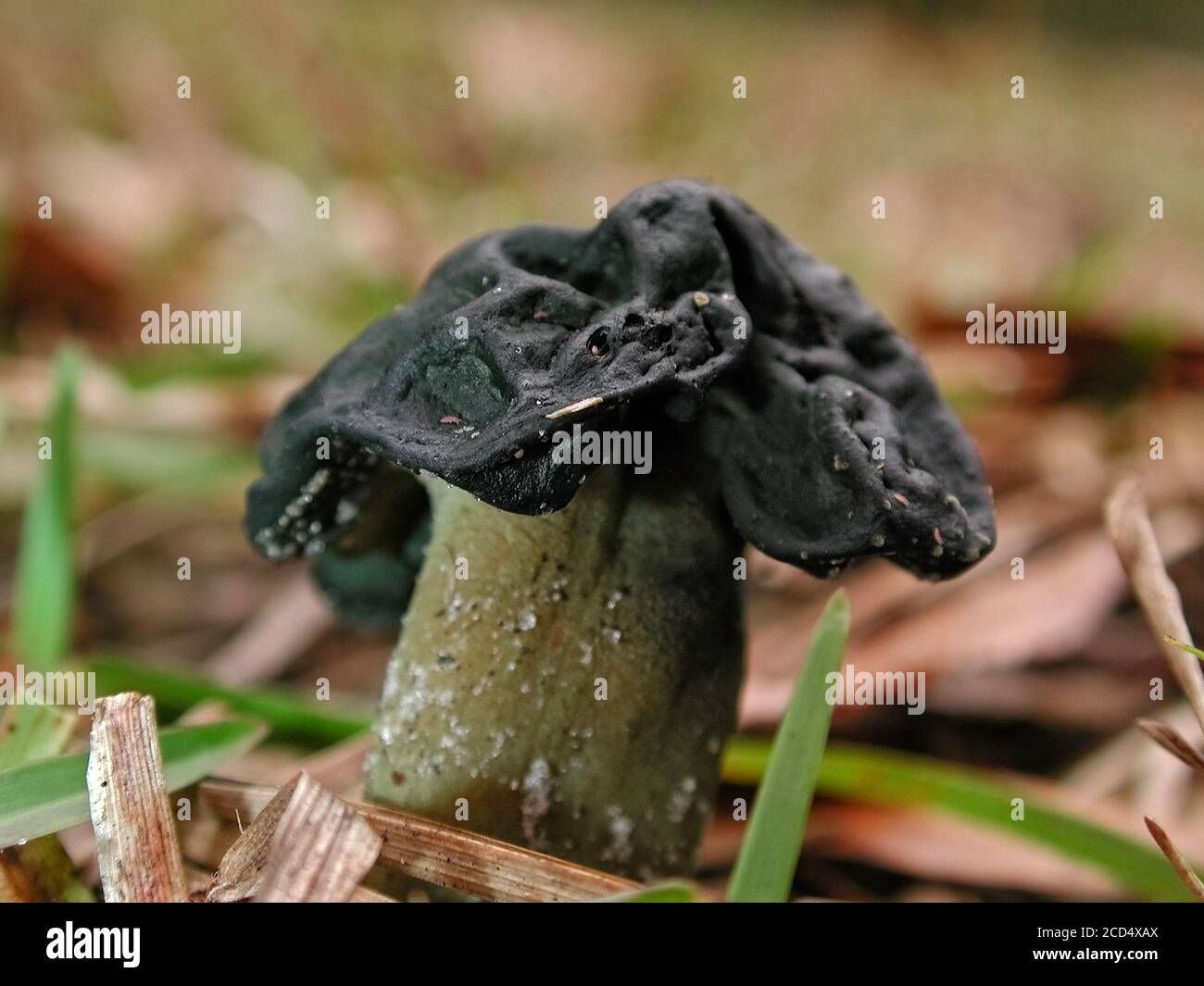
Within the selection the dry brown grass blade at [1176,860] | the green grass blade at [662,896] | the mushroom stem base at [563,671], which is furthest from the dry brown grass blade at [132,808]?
the dry brown grass blade at [1176,860]

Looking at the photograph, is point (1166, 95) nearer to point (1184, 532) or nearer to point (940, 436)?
point (1184, 532)

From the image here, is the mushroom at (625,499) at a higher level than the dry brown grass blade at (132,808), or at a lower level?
higher

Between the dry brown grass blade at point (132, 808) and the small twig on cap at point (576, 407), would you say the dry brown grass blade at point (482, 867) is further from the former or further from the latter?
the small twig on cap at point (576, 407)

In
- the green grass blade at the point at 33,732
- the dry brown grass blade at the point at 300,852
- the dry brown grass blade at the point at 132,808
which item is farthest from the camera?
the green grass blade at the point at 33,732

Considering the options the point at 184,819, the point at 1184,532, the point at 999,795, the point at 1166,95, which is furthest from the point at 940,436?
the point at 1166,95

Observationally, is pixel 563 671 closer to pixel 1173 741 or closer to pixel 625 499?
pixel 625 499

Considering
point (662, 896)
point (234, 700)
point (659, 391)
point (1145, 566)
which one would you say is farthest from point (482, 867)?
point (1145, 566)
